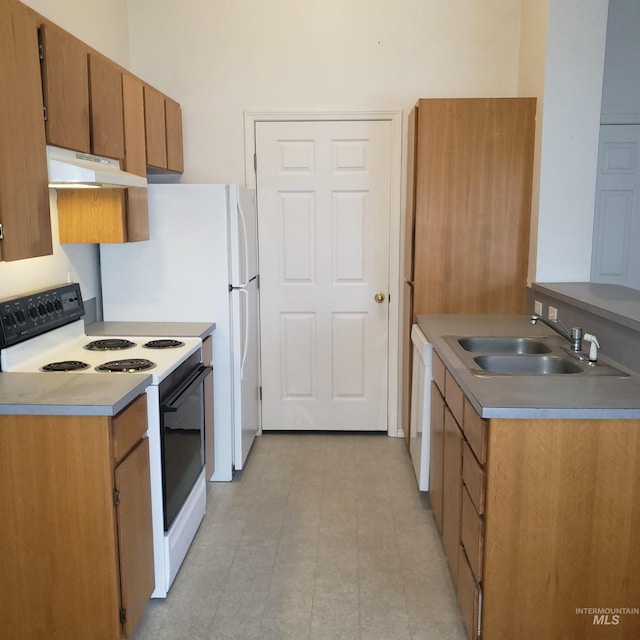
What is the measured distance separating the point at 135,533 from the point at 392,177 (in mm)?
2782

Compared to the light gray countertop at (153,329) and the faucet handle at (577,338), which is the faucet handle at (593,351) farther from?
the light gray countertop at (153,329)

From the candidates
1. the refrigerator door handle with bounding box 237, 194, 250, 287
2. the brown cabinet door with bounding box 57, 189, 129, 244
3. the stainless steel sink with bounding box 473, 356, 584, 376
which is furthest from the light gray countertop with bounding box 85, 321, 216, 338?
the stainless steel sink with bounding box 473, 356, 584, 376

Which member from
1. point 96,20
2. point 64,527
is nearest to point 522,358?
point 64,527

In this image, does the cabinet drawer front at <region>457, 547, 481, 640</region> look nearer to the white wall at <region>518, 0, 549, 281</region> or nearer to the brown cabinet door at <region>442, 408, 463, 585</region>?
the brown cabinet door at <region>442, 408, 463, 585</region>

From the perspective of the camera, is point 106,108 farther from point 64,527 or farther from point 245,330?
point 64,527

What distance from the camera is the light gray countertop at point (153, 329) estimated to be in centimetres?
316

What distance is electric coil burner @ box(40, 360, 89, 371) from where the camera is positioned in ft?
8.15

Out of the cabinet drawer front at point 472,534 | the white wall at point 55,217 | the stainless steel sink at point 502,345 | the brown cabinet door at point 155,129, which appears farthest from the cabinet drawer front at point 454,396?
the brown cabinet door at point 155,129

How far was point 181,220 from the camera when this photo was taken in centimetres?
342

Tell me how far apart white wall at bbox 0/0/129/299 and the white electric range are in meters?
0.10

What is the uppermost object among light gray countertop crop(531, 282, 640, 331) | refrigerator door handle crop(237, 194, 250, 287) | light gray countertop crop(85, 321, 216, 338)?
refrigerator door handle crop(237, 194, 250, 287)

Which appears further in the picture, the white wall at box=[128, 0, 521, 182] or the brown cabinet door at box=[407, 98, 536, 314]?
the white wall at box=[128, 0, 521, 182]

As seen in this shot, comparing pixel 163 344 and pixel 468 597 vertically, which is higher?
pixel 163 344

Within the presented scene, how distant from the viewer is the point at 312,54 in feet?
13.1
